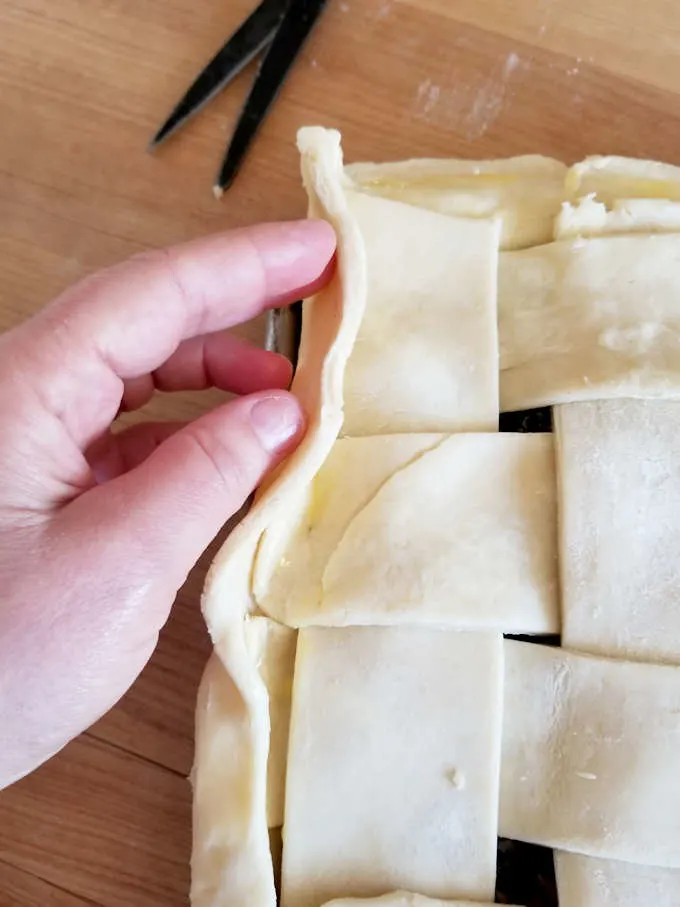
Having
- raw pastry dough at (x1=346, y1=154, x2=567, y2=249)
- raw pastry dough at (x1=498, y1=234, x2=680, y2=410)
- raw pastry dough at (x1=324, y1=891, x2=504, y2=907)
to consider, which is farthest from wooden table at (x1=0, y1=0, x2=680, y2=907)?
raw pastry dough at (x1=324, y1=891, x2=504, y2=907)

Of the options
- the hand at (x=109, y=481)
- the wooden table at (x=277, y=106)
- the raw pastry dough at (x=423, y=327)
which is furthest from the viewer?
the wooden table at (x=277, y=106)

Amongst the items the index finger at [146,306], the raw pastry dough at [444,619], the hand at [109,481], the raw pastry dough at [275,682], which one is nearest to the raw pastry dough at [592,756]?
the raw pastry dough at [444,619]

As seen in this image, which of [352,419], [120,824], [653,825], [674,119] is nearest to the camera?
[653,825]

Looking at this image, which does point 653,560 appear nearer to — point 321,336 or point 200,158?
point 321,336

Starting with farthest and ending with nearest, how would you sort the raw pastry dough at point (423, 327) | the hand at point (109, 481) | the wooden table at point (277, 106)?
the wooden table at point (277, 106) → the raw pastry dough at point (423, 327) → the hand at point (109, 481)

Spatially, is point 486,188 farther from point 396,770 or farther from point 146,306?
point 396,770

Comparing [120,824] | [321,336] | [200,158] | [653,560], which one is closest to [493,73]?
[200,158]

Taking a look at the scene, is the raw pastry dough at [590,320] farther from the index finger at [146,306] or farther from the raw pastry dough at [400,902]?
the raw pastry dough at [400,902]

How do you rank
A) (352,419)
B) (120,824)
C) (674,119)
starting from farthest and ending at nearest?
1. (674,119)
2. (120,824)
3. (352,419)
